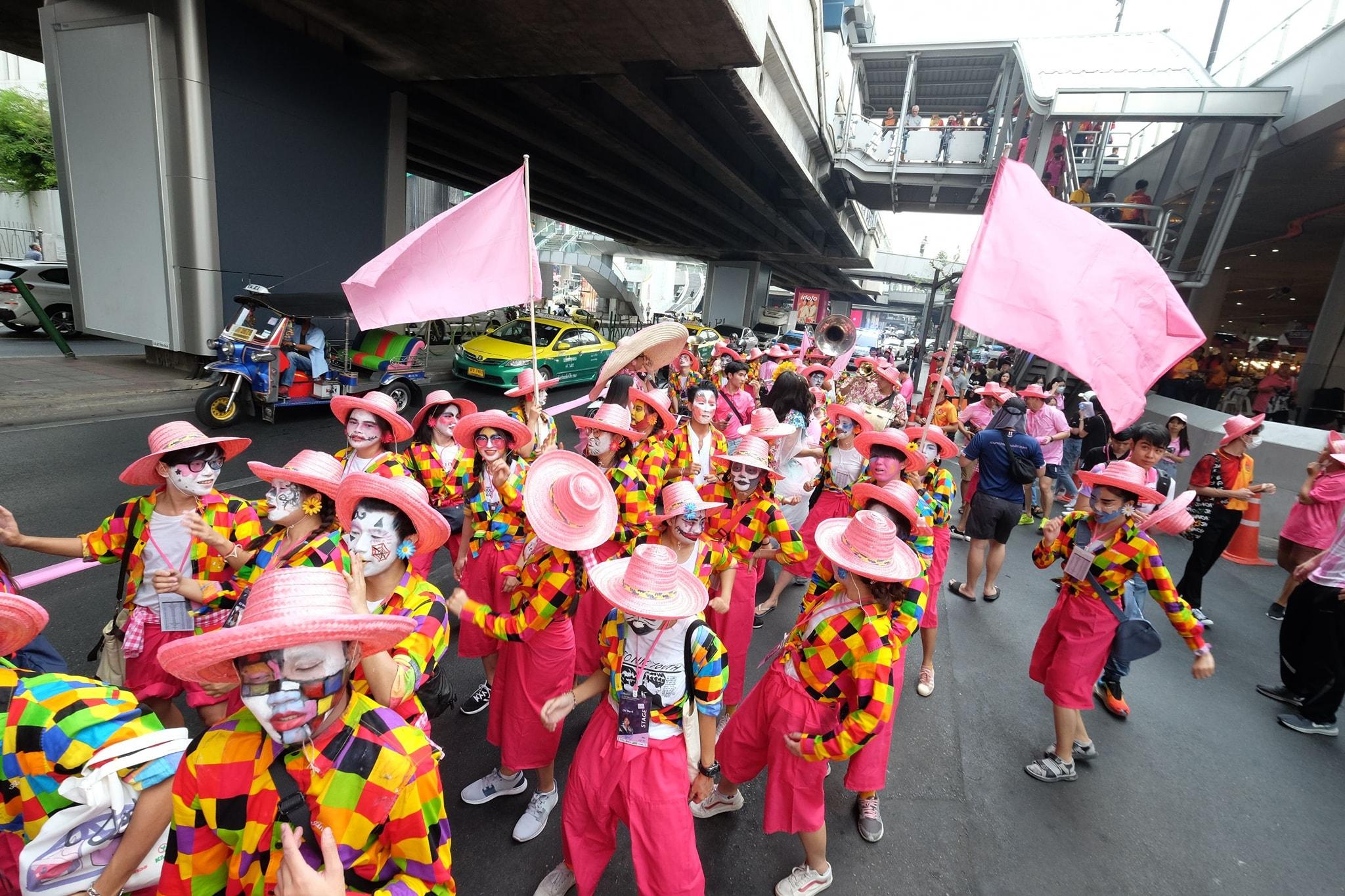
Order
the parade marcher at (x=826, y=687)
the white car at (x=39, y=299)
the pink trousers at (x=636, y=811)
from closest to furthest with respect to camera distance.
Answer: the pink trousers at (x=636, y=811) < the parade marcher at (x=826, y=687) < the white car at (x=39, y=299)

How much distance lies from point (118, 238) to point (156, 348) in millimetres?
2005

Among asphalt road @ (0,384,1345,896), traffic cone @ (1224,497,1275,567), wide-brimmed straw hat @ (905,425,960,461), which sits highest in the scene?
wide-brimmed straw hat @ (905,425,960,461)

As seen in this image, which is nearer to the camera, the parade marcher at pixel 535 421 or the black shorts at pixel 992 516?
the parade marcher at pixel 535 421

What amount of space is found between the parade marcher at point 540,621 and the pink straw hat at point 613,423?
1.37 meters

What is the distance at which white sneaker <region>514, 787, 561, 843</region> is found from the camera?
295 centimetres

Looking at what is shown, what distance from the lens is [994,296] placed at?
333 cm

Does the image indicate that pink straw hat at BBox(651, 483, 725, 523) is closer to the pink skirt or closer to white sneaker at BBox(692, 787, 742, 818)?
the pink skirt

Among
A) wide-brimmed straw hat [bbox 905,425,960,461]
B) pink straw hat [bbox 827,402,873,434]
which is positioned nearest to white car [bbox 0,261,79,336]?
pink straw hat [bbox 827,402,873,434]

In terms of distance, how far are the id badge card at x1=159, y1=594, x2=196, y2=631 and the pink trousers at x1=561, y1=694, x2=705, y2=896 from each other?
6.17ft

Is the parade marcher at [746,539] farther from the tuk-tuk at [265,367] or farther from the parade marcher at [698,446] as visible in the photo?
the tuk-tuk at [265,367]

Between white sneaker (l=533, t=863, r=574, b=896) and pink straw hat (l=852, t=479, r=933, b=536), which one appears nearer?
white sneaker (l=533, t=863, r=574, b=896)

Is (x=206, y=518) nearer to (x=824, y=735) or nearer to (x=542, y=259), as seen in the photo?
(x=824, y=735)

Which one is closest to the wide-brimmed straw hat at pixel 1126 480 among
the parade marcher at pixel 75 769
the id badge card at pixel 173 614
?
the parade marcher at pixel 75 769

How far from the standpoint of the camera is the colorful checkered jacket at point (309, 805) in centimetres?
147
